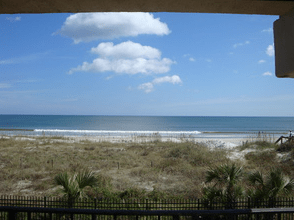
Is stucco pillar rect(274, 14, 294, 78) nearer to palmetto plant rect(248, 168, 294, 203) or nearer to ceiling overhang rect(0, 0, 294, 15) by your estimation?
ceiling overhang rect(0, 0, 294, 15)

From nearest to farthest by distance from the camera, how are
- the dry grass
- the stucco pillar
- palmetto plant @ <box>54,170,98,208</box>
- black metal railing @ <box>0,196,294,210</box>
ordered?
the stucco pillar
black metal railing @ <box>0,196,294,210</box>
palmetto plant @ <box>54,170,98,208</box>
the dry grass

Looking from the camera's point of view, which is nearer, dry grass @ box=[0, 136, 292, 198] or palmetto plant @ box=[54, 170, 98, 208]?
palmetto plant @ box=[54, 170, 98, 208]

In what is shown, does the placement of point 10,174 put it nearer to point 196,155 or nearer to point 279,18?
point 196,155

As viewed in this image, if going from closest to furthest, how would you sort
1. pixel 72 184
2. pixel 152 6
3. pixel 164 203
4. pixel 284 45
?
pixel 284 45 < pixel 152 6 < pixel 164 203 < pixel 72 184

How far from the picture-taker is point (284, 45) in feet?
5.87

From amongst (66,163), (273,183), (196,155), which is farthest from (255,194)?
(66,163)

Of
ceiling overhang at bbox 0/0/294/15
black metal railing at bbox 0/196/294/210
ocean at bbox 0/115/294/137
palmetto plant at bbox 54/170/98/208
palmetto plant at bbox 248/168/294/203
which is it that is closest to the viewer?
ceiling overhang at bbox 0/0/294/15

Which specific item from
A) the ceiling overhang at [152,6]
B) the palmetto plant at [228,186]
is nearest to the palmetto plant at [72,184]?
the palmetto plant at [228,186]

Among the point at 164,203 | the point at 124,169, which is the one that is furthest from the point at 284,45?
the point at 124,169

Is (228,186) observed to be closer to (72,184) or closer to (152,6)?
(72,184)

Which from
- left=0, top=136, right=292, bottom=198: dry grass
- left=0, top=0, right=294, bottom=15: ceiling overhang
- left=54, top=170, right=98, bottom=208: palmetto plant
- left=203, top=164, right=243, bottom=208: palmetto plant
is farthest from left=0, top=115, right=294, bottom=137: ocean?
left=0, top=0, right=294, bottom=15: ceiling overhang

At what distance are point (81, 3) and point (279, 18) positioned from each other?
1.58 m

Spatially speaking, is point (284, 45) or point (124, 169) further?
point (124, 169)

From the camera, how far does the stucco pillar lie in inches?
68.1
